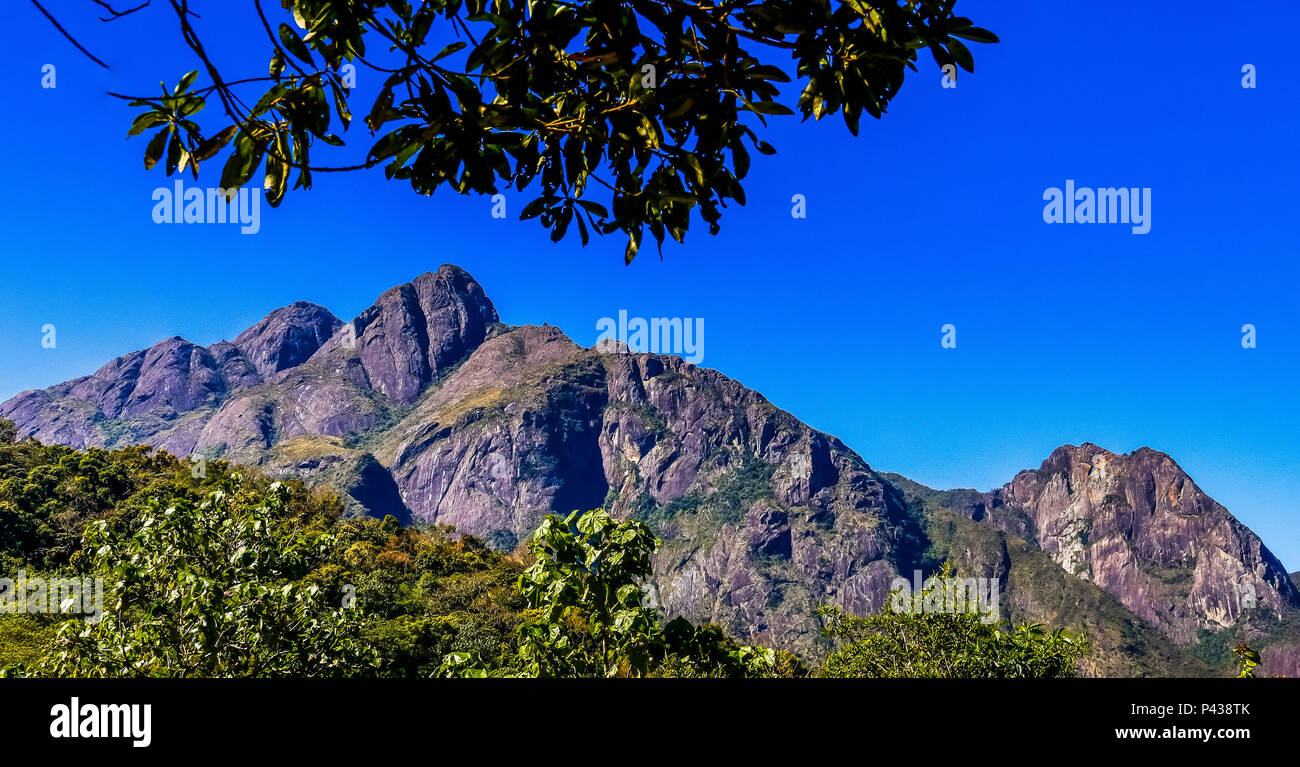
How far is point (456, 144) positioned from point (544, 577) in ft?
12.3

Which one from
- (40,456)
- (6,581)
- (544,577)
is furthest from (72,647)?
(40,456)

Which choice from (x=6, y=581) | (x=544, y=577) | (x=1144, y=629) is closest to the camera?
(x=544, y=577)

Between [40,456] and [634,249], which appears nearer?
[634,249]

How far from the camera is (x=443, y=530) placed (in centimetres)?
8206

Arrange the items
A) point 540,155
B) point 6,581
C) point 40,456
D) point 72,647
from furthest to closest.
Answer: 1. point 40,456
2. point 6,581
3. point 72,647
4. point 540,155

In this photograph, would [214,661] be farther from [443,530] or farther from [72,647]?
[443,530]

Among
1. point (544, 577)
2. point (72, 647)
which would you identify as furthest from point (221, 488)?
point (544, 577)
